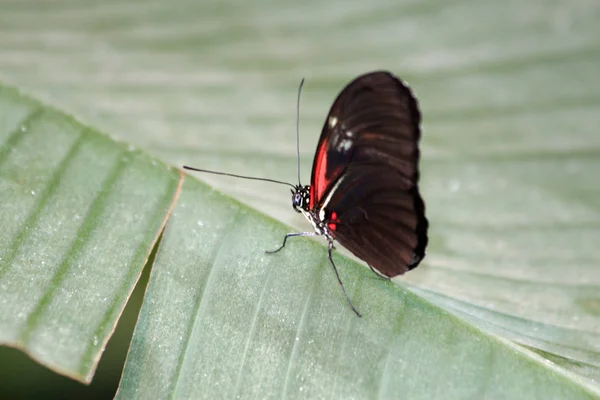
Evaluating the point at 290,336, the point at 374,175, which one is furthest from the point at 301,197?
the point at 290,336

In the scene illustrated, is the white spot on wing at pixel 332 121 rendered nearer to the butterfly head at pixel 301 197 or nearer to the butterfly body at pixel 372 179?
the butterfly body at pixel 372 179

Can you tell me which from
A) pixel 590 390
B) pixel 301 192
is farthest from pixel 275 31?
pixel 590 390

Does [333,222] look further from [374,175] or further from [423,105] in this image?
[423,105]

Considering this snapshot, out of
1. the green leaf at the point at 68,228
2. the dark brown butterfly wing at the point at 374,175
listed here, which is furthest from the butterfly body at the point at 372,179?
the green leaf at the point at 68,228

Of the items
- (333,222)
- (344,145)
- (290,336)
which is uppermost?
(344,145)

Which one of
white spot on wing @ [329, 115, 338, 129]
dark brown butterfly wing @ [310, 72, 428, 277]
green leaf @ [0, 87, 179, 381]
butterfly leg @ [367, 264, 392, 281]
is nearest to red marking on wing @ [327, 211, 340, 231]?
dark brown butterfly wing @ [310, 72, 428, 277]

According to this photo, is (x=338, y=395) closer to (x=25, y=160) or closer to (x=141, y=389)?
(x=141, y=389)

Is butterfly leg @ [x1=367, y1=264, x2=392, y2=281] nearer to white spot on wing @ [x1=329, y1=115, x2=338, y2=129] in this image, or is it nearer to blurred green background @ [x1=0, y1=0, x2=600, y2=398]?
blurred green background @ [x1=0, y1=0, x2=600, y2=398]
